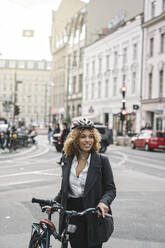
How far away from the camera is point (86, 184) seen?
11.8 feet

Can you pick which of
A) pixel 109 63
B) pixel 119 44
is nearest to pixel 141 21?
pixel 119 44

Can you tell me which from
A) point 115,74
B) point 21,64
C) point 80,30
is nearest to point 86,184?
point 115,74

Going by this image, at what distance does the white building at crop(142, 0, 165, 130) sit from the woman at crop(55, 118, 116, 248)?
32896mm

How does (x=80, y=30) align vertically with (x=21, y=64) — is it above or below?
below

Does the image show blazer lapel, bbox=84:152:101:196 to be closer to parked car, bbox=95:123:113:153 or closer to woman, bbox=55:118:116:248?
woman, bbox=55:118:116:248

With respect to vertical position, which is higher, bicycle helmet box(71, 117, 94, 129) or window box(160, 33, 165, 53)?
window box(160, 33, 165, 53)

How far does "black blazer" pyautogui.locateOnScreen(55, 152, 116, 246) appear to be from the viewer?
3521mm

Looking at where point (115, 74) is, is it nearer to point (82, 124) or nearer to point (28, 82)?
point (82, 124)

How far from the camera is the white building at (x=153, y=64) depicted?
3797 cm

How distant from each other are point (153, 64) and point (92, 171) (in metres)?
36.8

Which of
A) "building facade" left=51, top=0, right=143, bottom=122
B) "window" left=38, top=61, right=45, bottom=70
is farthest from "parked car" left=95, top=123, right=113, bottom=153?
"window" left=38, top=61, right=45, bottom=70

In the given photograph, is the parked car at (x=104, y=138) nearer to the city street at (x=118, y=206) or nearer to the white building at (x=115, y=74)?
the city street at (x=118, y=206)

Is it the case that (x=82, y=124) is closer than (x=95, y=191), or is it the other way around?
(x=95, y=191)

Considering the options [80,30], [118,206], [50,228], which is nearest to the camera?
[50,228]
